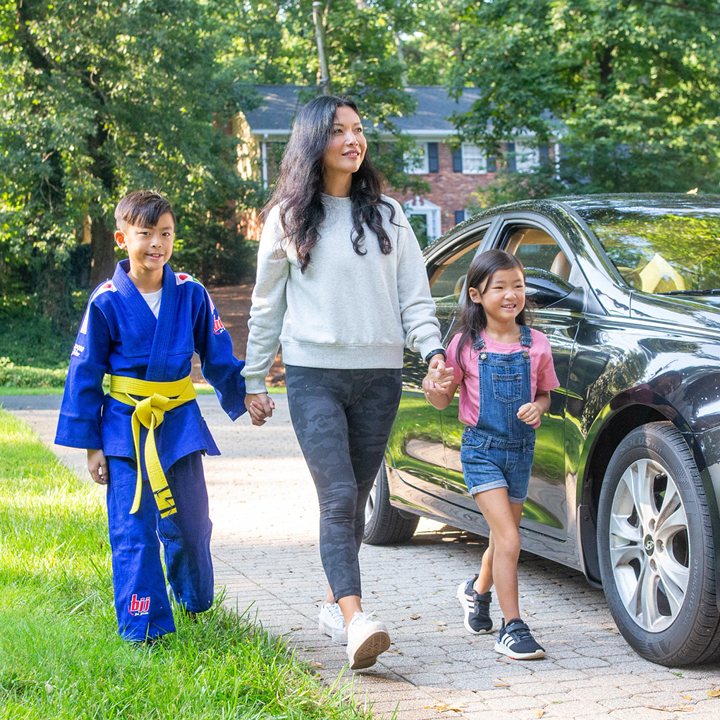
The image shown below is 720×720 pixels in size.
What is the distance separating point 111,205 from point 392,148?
1012 cm

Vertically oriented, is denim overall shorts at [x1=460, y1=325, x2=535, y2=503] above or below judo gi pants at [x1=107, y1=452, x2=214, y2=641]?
above

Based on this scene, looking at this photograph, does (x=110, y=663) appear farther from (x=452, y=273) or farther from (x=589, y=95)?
(x=589, y=95)

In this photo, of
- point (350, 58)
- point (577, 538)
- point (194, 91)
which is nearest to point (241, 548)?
point (577, 538)

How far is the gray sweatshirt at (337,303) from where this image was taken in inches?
135

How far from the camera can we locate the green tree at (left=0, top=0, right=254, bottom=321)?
2303 cm

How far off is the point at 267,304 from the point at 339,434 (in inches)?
22.1

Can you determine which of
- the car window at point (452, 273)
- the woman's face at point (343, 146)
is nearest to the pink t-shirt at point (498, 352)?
the woman's face at point (343, 146)

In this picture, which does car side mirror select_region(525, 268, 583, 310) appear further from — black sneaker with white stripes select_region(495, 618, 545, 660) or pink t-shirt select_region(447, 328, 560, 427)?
black sneaker with white stripes select_region(495, 618, 545, 660)

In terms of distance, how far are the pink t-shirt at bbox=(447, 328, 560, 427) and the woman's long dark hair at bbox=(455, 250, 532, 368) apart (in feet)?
0.10

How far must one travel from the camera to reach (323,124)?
3486 mm

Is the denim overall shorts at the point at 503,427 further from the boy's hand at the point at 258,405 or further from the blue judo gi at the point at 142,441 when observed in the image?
the blue judo gi at the point at 142,441

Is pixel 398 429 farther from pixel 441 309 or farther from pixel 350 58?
pixel 350 58

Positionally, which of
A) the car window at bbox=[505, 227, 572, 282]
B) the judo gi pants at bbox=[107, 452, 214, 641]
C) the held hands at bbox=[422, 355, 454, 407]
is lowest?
the judo gi pants at bbox=[107, 452, 214, 641]

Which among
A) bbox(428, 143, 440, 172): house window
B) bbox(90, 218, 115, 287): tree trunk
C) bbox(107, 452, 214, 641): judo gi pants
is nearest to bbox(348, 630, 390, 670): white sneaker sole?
bbox(107, 452, 214, 641): judo gi pants
